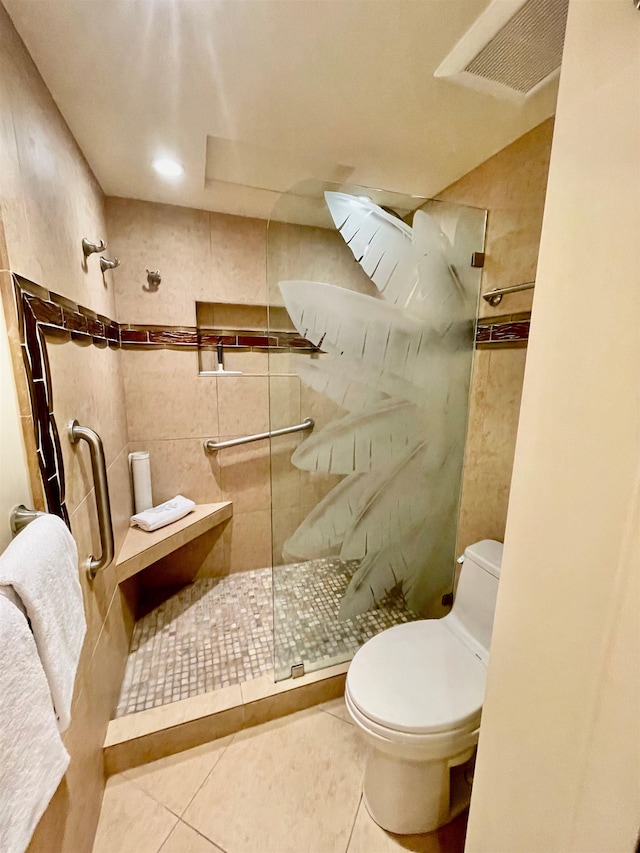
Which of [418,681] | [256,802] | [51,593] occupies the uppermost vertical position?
[51,593]

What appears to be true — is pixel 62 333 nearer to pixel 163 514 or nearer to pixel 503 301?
pixel 163 514

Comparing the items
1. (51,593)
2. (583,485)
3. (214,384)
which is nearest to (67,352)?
(51,593)

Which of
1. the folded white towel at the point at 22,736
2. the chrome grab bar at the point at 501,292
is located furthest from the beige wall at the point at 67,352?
the chrome grab bar at the point at 501,292

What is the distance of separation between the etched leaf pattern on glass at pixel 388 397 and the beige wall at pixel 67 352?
0.74 meters

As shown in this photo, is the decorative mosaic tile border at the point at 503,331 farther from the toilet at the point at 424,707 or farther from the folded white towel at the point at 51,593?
the folded white towel at the point at 51,593

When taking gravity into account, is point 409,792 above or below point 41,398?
below

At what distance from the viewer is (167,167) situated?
4.73 ft

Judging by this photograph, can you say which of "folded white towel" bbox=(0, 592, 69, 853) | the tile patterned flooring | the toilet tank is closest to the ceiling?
"folded white towel" bbox=(0, 592, 69, 853)

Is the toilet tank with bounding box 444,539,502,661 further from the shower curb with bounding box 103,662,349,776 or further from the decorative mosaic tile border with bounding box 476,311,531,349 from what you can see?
the decorative mosaic tile border with bounding box 476,311,531,349

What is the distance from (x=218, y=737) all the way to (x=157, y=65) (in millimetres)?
2225

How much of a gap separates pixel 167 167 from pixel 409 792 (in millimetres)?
2400

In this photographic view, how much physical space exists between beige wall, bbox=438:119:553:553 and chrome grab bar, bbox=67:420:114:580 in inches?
54.9

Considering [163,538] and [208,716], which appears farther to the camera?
[163,538]

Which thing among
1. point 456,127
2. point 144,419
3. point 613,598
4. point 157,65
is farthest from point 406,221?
point 144,419
